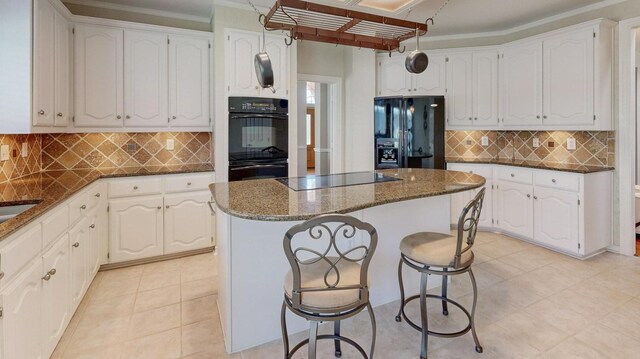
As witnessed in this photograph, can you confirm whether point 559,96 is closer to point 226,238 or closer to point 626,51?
point 626,51

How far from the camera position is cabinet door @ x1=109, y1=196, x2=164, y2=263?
10.2 ft

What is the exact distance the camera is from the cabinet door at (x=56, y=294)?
1784mm

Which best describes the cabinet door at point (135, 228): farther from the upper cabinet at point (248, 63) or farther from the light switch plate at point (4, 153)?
the upper cabinet at point (248, 63)

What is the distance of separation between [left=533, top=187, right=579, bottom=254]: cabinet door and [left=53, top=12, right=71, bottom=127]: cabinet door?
4.68 m

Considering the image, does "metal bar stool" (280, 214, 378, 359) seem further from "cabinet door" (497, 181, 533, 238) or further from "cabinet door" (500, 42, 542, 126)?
"cabinet door" (500, 42, 542, 126)

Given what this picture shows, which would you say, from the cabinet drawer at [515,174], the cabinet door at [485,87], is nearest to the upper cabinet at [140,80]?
the cabinet door at [485,87]

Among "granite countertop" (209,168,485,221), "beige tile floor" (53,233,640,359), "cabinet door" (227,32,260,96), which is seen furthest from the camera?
"cabinet door" (227,32,260,96)

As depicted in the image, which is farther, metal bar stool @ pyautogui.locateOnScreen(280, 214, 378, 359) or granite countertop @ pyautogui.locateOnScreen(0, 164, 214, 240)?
granite countertop @ pyautogui.locateOnScreen(0, 164, 214, 240)

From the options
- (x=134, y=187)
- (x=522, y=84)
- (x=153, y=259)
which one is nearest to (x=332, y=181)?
(x=134, y=187)

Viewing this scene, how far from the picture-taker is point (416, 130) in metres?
4.27

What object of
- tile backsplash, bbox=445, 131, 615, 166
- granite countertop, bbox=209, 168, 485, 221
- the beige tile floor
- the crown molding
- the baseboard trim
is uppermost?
the crown molding

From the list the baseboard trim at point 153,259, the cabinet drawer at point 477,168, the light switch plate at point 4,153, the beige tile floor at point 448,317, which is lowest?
the beige tile floor at point 448,317

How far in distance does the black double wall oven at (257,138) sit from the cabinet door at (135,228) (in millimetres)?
804

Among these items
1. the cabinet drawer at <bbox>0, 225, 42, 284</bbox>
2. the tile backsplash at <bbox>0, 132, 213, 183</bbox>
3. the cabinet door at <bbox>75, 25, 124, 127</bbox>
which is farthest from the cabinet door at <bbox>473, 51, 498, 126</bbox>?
the cabinet drawer at <bbox>0, 225, 42, 284</bbox>
